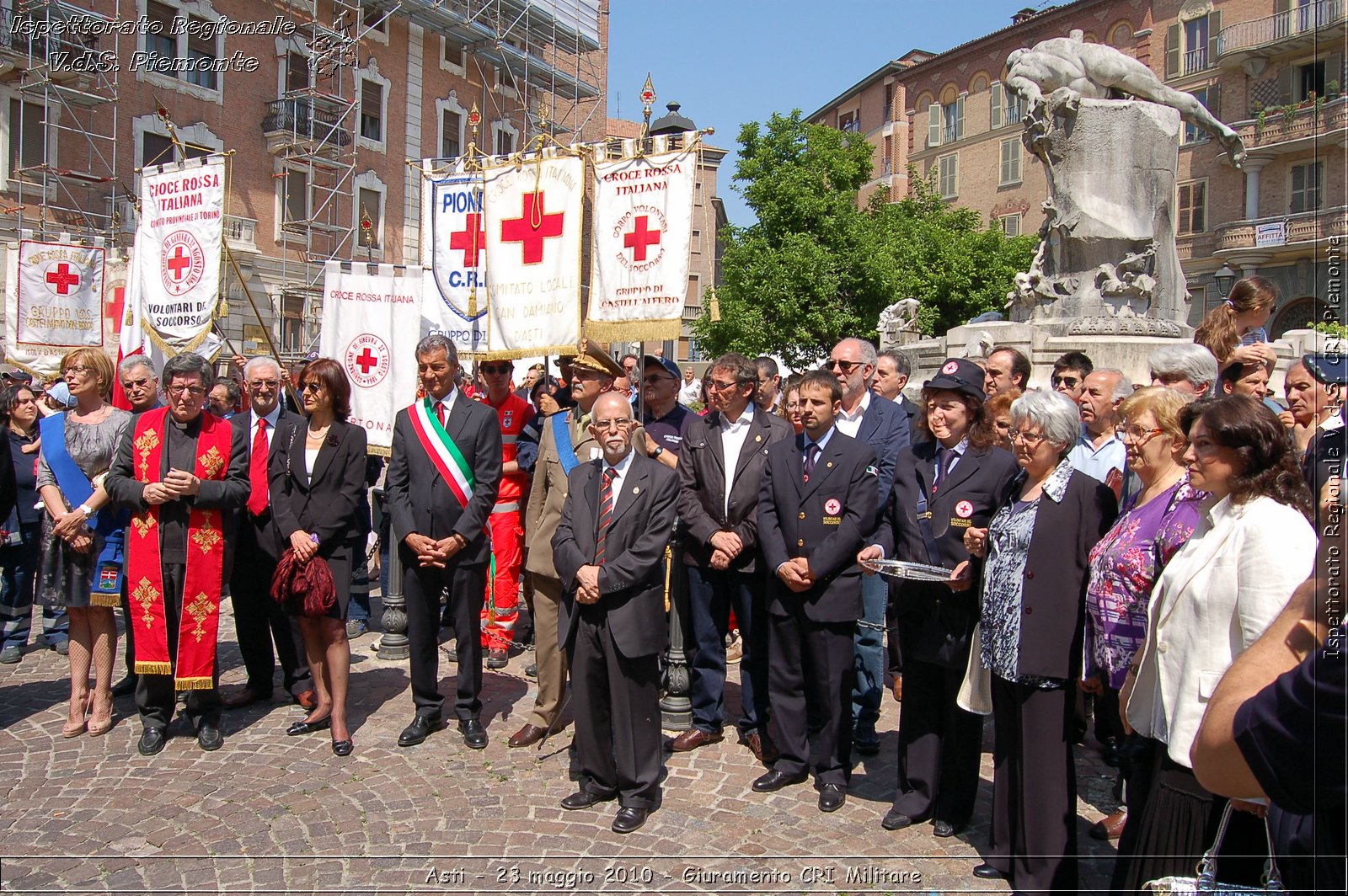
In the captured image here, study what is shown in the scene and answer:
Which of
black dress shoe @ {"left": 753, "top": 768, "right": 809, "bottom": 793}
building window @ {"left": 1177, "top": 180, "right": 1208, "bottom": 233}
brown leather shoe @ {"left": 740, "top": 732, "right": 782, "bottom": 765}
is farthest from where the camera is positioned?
building window @ {"left": 1177, "top": 180, "right": 1208, "bottom": 233}

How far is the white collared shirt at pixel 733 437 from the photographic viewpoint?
570 centimetres

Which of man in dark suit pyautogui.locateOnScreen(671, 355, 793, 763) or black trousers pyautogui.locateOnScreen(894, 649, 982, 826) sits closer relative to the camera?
black trousers pyautogui.locateOnScreen(894, 649, 982, 826)

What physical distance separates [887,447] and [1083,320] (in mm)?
5184

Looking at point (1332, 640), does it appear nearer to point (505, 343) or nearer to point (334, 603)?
point (334, 603)

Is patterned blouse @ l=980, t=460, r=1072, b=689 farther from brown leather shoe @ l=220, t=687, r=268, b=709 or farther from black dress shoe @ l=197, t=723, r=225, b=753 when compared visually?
brown leather shoe @ l=220, t=687, r=268, b=709

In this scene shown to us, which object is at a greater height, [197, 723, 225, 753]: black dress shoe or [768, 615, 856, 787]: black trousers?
[768, 615, 856, 787]: black trousers

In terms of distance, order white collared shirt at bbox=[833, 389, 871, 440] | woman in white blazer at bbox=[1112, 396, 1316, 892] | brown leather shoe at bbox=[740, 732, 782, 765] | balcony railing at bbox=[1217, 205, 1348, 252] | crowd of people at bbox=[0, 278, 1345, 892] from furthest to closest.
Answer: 1. balcony railing at bbox=[1217, 205, 1348, 252]
2. white collared shirt at bbox=[833, 389, 871, 440]
3. brown leather shoe at bbox=[740, 732, 782, 765]
4. crowd of people at bbox=[0, 278, 1345, 892]
5. woman in white blazer at bbox=[1112, 396, 1316, 892]

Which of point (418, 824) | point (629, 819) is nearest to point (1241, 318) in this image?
point (629, 819)

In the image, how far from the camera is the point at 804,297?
103ft

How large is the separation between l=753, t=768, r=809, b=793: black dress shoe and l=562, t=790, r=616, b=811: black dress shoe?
77 centimetres

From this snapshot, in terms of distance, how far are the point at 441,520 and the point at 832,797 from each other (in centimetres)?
271

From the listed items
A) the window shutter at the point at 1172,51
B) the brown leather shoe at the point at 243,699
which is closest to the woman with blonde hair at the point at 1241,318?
the brown leather shoe at the point at 243,699

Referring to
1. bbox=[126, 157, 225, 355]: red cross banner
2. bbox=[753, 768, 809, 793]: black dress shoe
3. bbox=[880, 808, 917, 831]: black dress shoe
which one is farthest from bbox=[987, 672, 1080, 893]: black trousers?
bbox=[126, 157, 225, 355]: red cross banner

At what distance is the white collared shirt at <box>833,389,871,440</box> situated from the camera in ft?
21.2
